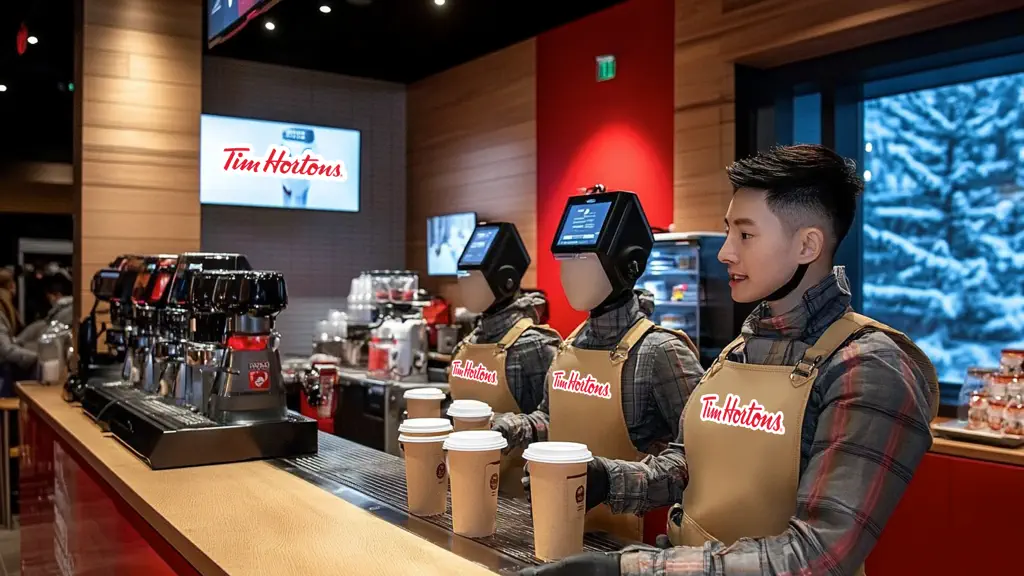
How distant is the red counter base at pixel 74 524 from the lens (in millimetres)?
1901

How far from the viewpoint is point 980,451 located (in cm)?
314

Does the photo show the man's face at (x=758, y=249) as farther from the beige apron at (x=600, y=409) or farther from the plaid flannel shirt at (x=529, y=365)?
the plaid flannel shirt at (x=529, y=365)

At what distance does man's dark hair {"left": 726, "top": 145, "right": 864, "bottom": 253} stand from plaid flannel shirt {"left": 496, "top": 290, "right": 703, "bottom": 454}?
0.74 m

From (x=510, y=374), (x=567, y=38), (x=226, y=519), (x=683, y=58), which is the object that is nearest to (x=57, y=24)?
(x=567, y=38)

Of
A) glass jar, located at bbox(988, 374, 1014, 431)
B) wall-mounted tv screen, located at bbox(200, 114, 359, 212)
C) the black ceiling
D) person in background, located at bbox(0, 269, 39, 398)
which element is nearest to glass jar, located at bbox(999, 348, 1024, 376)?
glass jar, located at bbox(988, 374, 1014, 431)

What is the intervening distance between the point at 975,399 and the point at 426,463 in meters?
2.72

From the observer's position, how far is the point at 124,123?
569 cm

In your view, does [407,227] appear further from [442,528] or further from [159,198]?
[442,528]

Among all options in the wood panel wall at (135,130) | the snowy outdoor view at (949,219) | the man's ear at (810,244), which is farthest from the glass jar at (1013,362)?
the wood panel wall at (135,130)

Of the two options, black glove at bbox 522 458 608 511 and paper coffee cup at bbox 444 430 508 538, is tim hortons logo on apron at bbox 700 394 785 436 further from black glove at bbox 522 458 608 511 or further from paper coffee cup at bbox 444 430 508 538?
paper coffee cup at bbox 444 430 508 538

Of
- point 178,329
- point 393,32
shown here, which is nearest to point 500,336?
point 178,329

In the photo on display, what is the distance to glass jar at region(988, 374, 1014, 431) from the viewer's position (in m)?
3.28

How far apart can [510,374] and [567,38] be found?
4.03 metres

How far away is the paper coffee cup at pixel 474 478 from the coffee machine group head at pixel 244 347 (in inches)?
35.0
